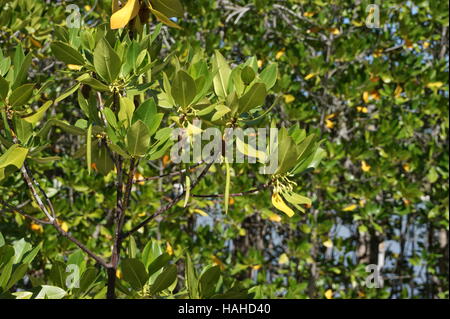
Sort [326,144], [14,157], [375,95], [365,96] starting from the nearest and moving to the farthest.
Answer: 1. [14,157]
2. [326,144]
3. [365,96]
4. [375,95]

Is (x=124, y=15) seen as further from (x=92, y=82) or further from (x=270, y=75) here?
(x=270, y=75)

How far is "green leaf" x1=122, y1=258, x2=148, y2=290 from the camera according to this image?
106cm

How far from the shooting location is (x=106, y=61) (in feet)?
3.31

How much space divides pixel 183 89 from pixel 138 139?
139 mm

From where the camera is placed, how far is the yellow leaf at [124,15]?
1.00 meters

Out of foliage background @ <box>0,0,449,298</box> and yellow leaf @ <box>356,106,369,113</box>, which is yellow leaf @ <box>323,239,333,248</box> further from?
yellow leaf @ <box>356,106,369,113</box>

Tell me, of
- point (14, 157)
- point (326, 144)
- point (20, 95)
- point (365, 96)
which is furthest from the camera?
point (365, 96)

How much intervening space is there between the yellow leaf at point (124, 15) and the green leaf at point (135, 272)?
471 millimetres

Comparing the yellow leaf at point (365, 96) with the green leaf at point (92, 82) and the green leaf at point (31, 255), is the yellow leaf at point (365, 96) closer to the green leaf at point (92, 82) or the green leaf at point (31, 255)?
the green leaf at point (92, 82)

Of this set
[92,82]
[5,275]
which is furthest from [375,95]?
[5,275]

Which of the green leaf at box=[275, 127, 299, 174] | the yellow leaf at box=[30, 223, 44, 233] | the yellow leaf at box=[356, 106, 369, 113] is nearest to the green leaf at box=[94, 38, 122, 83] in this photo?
the green leaf at box=[275, 127, 299, 174]

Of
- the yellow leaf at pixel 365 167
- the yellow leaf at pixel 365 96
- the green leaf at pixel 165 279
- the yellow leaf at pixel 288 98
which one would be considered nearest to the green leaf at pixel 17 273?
the green leaf at pixel 165 279

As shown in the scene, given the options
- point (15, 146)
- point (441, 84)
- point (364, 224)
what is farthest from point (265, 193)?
point (15, 146)

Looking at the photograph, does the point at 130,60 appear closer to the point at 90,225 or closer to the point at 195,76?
the point at 195,76
